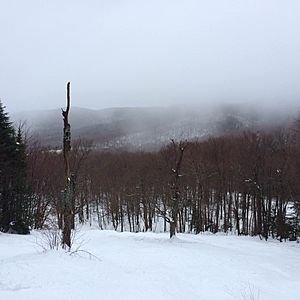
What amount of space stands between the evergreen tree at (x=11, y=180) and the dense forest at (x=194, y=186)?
0.27m

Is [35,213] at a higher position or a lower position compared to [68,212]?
lower

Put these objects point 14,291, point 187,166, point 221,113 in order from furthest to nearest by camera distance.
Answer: point 221,113
point 187,166
point 14,291

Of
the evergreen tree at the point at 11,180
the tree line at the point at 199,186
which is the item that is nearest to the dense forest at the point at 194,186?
the tree line at the point at 199,186

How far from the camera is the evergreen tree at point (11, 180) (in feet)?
92.4

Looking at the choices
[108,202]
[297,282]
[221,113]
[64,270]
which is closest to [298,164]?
[297,282]

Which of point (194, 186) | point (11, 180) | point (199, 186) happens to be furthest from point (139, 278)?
point (194, 186)

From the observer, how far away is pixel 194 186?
42.9 meters

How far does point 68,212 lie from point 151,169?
38.1 m

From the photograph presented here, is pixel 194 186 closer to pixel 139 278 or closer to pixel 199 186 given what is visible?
pixel 199 186

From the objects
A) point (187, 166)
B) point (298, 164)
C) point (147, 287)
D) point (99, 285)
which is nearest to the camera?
point (99, 285)

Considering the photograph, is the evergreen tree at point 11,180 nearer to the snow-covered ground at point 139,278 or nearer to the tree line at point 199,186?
the tree line at point 199,186

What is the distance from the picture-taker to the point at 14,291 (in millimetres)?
6551

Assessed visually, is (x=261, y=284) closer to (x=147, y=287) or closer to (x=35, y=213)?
(x=147, y=287)

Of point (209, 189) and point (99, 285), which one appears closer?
point (99, 285)
